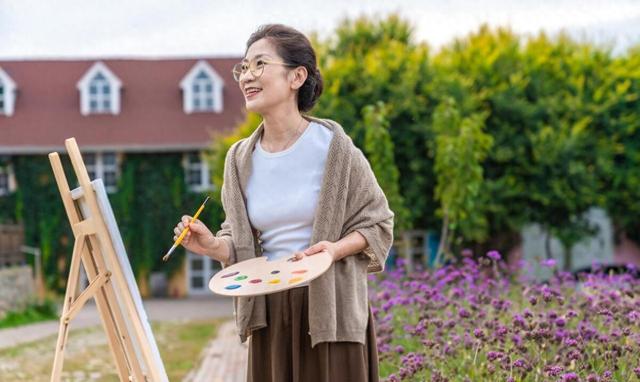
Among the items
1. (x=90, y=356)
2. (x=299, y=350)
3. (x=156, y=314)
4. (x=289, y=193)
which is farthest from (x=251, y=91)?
(x=156, y=314)

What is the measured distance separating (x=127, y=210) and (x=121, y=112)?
2.94 meters

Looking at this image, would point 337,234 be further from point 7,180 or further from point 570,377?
point 7,180

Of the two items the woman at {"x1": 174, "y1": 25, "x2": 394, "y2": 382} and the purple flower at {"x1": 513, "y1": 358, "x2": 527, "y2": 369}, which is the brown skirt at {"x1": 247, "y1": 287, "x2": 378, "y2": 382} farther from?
the purple flower at {"x1": 513, "y1": 358, "x2": 527, "y2": 369}

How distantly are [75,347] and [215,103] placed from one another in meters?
15.6

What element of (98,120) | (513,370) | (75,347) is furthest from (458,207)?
(98,120)

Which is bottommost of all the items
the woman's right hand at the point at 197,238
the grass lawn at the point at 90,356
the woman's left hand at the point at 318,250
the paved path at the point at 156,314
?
the paved path at the point at 156,314

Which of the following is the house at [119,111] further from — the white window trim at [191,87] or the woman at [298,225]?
the woman at [298,225]

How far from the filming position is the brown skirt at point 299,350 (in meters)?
3.24

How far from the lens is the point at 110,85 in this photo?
2752cm

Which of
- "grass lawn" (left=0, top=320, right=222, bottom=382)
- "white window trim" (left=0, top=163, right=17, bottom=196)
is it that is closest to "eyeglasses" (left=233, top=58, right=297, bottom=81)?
"grass lawn" (left=0, top=320, right=222, bottom=382)

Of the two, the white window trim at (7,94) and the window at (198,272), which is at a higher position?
the white window trim at (7,94)

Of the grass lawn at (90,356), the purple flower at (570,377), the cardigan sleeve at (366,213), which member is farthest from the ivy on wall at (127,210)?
the cardigan sleeve at (366,213)

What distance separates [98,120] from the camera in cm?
2745

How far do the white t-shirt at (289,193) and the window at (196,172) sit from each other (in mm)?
23600
